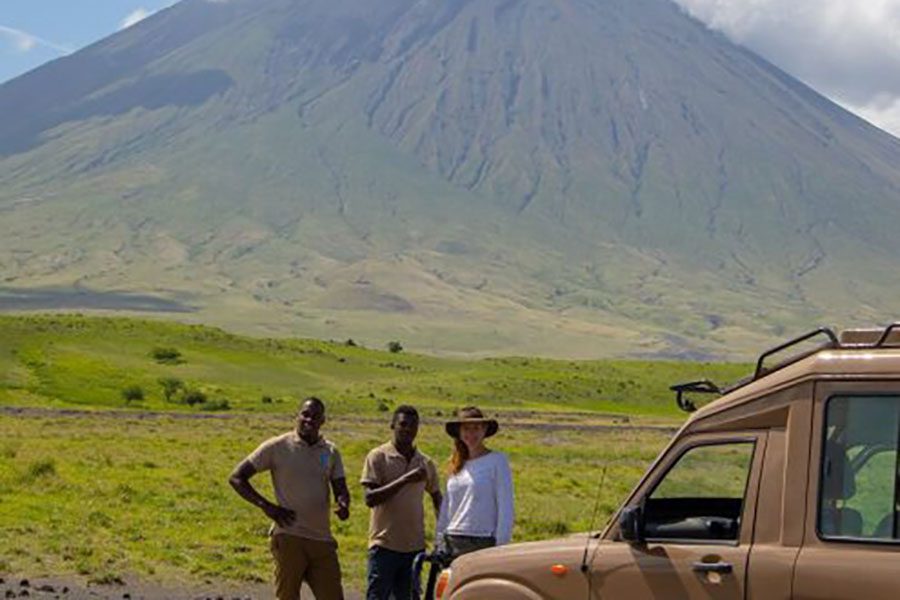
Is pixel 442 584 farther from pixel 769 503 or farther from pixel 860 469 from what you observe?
pixel 860 469

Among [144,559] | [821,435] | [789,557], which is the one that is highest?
[821,435]

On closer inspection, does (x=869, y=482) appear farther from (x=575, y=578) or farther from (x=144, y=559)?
(x=144, y=559)

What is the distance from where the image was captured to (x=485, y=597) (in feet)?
31.4

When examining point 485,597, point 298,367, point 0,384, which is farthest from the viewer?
point 298,367

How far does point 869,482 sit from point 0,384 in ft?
207

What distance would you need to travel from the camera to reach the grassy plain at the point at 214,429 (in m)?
20.8

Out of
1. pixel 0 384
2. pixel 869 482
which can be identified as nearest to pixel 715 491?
pixel 869 482

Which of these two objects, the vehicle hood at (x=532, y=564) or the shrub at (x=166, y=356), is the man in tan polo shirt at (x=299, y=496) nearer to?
the vehicle hood at (x=532, y=564)

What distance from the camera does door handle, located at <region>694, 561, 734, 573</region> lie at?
838 centimetres

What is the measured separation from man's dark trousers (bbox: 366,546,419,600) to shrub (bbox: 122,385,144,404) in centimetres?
5584

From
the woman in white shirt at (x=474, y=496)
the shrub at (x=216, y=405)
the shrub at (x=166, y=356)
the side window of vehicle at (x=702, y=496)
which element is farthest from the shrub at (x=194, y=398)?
the side window of vehicle at (x=702, y=496)

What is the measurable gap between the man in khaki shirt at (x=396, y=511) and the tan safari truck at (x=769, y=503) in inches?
91.0

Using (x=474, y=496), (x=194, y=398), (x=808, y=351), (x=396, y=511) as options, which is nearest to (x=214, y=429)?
(x=194, y=398)

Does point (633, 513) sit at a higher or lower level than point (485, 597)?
higher
